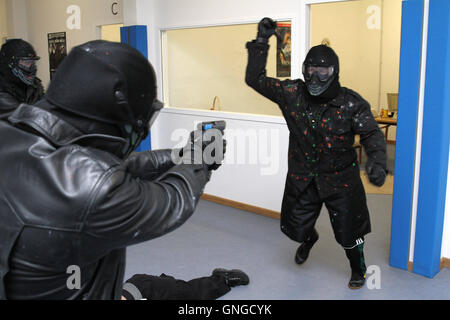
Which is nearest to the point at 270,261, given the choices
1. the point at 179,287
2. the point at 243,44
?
the point at 179,287

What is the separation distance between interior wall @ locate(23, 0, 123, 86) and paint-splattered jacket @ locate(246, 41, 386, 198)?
13.4 ft

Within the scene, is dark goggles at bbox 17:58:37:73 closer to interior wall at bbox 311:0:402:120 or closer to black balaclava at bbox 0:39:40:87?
black balaclava at bbox 0:39:40:87

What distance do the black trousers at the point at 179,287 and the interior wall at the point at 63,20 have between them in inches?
180

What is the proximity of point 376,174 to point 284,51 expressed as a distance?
7.67 feet

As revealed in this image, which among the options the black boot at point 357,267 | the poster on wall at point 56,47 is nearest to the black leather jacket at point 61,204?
the black boot at point 357,267

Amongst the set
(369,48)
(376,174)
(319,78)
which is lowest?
(376,174)

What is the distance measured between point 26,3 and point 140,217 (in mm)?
9377

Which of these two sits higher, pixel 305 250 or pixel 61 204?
pixel 61 204

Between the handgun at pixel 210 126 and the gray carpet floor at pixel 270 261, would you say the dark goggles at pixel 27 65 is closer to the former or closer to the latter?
the gray carpet floor at pixel 270 261

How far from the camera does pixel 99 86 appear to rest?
3.30 feet

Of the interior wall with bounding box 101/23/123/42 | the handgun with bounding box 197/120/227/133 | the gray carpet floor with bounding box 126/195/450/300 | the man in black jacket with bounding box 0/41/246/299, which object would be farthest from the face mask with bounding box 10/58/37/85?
the interior wall with bounding box 101/23/123/42

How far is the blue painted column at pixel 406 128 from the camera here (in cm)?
301

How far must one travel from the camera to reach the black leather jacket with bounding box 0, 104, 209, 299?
940 millimetres

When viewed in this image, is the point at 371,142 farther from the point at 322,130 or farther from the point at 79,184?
the point at 79,184
